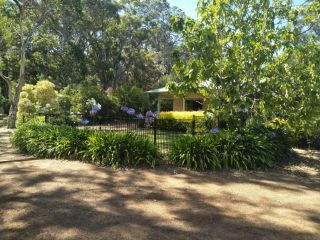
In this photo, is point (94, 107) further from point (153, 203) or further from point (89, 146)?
point (153, 203)

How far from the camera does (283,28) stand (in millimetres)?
10062

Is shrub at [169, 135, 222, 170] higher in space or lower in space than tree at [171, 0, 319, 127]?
lower

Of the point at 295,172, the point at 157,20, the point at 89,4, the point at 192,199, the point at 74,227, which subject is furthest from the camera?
the point at 157,20

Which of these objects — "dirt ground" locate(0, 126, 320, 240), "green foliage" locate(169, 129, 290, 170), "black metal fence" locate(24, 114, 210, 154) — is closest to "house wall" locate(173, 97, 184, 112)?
"black metal fence" locate(24, 114, 210, 154)

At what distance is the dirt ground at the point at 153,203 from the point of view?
16.5 feet

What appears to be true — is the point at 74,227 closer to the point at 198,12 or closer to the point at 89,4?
the point at 198,12

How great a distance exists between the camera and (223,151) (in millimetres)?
9664

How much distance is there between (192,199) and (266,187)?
6.92ft

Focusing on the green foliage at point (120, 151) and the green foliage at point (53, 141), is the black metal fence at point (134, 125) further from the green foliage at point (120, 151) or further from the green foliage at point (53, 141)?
the green foliage at point (120, 151)

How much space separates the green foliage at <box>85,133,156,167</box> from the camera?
9328 mm

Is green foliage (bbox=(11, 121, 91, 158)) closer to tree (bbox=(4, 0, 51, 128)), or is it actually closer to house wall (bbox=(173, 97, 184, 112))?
tree (bbox=(4, 0, 51, 128))

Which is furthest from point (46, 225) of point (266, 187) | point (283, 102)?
point (283, 102)

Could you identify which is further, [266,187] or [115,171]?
[115,171]

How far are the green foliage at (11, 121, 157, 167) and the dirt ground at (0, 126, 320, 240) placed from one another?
46 cm
